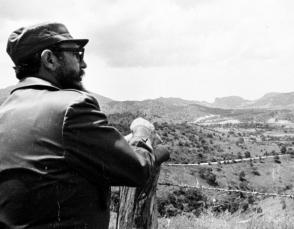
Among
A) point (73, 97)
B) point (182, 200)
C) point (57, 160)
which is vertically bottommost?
point (182, 200)

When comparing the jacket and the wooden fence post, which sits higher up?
the jacket

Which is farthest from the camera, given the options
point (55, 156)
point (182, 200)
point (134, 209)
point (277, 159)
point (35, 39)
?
point (277, 159)

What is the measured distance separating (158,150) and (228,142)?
7210cm

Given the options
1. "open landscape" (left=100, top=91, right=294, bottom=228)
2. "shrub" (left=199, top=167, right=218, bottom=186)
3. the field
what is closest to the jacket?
"open landscape" (left=100, top=91, right=294, bottom=228)

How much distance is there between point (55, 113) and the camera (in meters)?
1.58

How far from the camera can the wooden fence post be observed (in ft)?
10.8

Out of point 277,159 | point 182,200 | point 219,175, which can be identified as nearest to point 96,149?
point 182,200

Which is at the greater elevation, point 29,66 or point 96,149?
point 29,66

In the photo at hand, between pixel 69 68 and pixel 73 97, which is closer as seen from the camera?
pixel 73 97

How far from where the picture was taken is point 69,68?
1.80 meters

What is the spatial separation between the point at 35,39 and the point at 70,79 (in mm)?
207

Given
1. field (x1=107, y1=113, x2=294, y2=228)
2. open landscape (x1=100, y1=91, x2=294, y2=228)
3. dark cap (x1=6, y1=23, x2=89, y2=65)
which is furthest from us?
field (x1=107, y1=113, x2=294, y2=228)

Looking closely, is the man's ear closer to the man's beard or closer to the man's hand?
the man's beard

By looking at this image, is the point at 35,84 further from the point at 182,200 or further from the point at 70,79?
the point at 182,200
